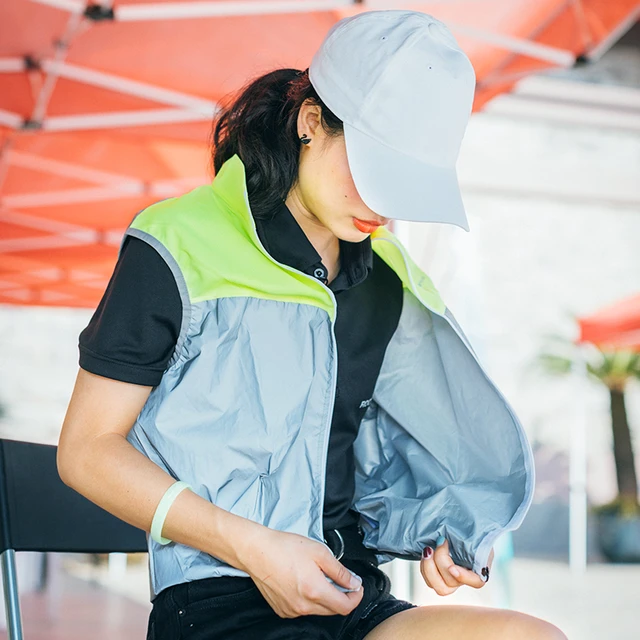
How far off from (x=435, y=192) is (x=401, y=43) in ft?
0.57

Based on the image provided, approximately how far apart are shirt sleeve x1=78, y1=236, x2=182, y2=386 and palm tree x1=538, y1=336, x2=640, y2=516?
8.00 meters

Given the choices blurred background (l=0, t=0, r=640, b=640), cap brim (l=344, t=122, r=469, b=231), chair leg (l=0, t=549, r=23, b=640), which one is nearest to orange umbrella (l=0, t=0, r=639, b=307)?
blurred background (l=0, t=0, r=640, b=640)

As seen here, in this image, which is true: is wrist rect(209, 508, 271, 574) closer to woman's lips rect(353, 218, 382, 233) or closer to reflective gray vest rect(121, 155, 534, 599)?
reflective gray vest rect(121, 155, 534, 599)

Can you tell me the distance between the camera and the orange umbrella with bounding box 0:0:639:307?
293 cm

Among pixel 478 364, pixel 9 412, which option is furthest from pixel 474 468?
pixel 9 412

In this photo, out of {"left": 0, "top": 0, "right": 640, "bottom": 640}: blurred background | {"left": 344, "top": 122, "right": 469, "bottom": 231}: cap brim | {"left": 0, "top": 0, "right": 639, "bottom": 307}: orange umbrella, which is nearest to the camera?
{"left": 344, "top": 122, "right": 469, "bottom": 231}: cap brim

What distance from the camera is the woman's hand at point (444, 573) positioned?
3.56 ft

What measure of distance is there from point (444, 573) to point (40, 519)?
609mm

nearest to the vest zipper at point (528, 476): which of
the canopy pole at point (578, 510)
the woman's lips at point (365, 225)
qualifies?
the woman's lips at point (365, 225)

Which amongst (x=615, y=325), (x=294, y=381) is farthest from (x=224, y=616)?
(x=615, y=325)

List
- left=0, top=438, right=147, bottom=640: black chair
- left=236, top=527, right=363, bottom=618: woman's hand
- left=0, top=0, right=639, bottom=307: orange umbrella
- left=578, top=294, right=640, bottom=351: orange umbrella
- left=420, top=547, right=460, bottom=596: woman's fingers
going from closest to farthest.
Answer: left=236, top=527, right=363, bottom=618: woman's hand → left=420, top=547, right=460, bottom=596: woman's fingers → left=0, top=438, right=147, bottom=640: black chair → left=0, top=0, right=639, bottom=307: orange umbrella → left=578, top=294, right=640, bottom=351: orange umbrella

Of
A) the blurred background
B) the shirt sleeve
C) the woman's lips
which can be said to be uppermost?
the woman's lips

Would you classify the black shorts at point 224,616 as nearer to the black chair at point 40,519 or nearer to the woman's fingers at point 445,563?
the woman's fingers at point 445,563

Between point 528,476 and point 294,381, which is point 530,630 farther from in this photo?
point 294,381
